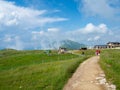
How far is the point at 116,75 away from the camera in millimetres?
32406

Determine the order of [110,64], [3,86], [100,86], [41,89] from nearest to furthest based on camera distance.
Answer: [100,86]
[41,89]
[110,64]
[3,86]

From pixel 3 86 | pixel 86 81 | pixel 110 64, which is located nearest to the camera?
pixel 86 81

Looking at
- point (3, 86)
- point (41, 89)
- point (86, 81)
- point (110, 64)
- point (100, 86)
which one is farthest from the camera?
point (3, 86)

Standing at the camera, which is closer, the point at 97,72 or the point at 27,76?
the point at 97,72

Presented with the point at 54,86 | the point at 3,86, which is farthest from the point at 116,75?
the point at 3,86

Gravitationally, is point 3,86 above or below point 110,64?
below

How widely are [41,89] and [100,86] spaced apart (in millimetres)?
8804

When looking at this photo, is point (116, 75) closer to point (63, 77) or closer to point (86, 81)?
point (86, 81)

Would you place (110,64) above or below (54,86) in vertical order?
above

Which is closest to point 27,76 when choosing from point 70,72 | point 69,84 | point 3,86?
point 3,86

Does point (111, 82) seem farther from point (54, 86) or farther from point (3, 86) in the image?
point (3, 86)

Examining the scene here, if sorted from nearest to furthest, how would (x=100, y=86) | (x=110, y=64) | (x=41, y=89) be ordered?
(x=100, y=86) < (x=41, y=89) < (x=110, y=64)

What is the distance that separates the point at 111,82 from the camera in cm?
3028

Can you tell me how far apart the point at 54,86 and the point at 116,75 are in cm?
755
